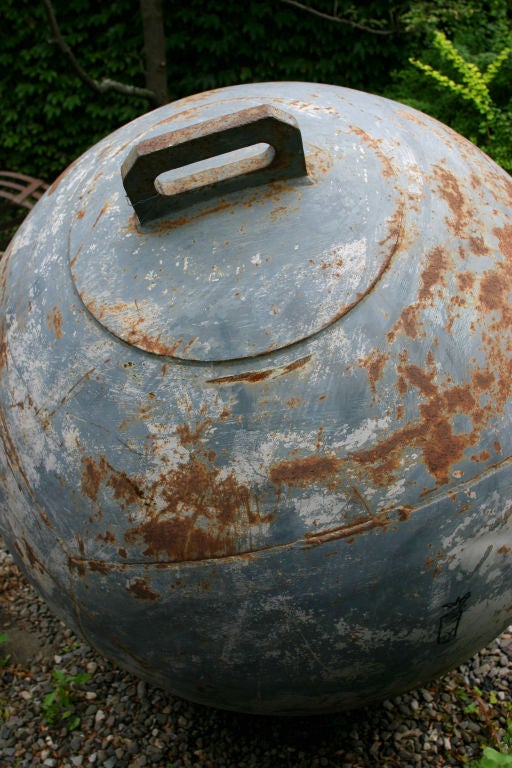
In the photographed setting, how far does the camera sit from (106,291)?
1714mm

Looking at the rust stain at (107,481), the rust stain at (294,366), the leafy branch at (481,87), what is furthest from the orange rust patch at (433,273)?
the leafy branch at (481,87)

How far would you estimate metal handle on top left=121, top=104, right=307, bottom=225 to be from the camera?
1615 mm

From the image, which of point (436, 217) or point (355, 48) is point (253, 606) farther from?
point (355, 48)

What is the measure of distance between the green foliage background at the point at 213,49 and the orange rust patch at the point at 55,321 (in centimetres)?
479

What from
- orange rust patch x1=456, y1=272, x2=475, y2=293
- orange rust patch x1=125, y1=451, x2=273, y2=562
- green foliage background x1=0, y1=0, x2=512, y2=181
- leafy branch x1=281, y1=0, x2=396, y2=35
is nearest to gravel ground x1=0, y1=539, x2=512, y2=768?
orange rust patch x1=125, y1=451, x2=273, y2=562

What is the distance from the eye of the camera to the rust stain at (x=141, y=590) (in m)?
1.66

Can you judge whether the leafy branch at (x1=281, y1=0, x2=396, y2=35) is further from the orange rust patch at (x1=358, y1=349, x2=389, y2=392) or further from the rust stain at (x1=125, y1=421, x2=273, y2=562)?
the rust stain at (x1=125, y1=421, x2=273, y2=562)

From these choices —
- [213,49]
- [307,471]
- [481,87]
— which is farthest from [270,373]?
[213,49]

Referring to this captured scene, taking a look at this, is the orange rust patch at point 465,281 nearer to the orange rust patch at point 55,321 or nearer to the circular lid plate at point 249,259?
the circular lid plate at point 249,259

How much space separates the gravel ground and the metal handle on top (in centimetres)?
151

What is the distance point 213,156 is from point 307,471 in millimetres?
676

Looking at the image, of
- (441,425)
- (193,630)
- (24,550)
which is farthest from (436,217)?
(24,550)

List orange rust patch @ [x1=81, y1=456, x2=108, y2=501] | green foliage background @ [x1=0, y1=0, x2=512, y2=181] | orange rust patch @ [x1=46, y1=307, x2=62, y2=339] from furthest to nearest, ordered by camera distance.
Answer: green foliage background @ [x1=0, y1=0, x2=512, y2=181] → orange rust patch @ [x1=46, y1=307, x2=62, y2=339] → orange rust patch @ [x1=81, y1=456, x2=108, y2=501]

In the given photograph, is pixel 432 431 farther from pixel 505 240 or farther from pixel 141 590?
pixel 141 590
